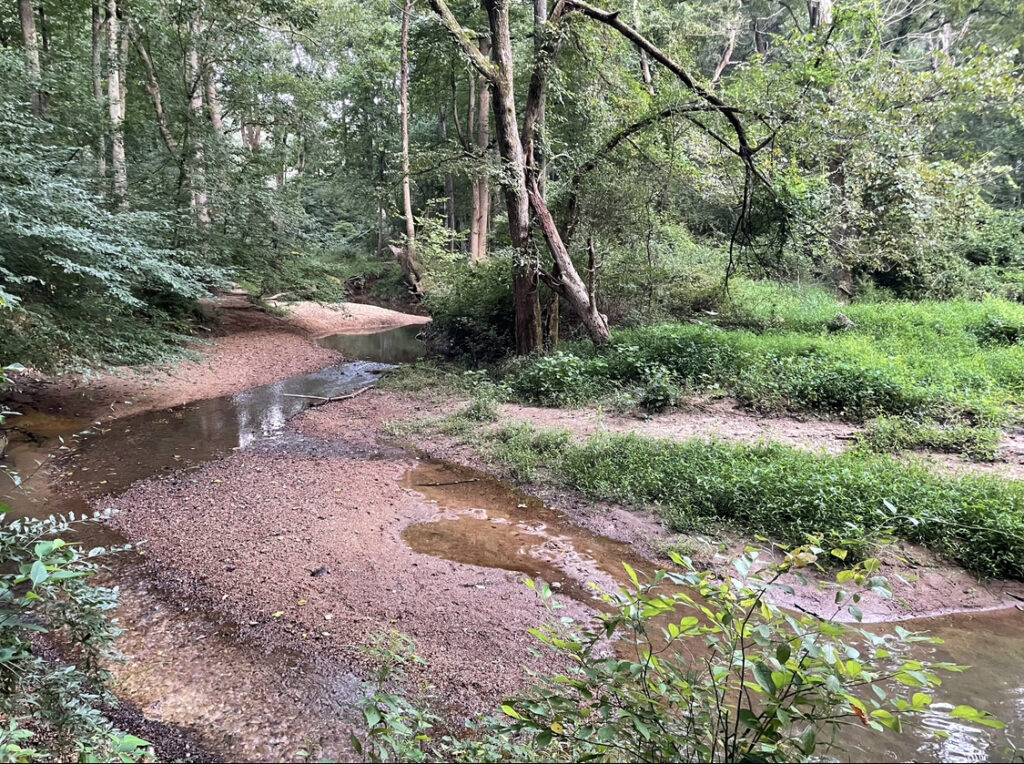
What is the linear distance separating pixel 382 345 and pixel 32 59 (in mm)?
10412

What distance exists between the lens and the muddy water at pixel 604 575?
2734mm

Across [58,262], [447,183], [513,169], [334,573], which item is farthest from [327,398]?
[447,183]

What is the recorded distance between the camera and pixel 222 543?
5016mm

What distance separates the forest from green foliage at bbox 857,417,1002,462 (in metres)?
0.04

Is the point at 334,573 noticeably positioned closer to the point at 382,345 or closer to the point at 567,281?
the point at 567,281

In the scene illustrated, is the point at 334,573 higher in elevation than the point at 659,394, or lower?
lower

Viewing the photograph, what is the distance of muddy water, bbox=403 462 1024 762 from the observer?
273 cm

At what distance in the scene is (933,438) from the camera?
617 cm

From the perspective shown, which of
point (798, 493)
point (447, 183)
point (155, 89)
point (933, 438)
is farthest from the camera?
point (447, 183)

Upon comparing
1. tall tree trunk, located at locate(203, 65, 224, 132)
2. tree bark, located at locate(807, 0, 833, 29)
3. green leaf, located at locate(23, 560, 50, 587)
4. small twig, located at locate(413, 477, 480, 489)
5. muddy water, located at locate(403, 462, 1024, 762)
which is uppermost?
tree bark, located at locate(807, 0, 833, 29)

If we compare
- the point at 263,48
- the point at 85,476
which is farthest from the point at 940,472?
the point at 263,48

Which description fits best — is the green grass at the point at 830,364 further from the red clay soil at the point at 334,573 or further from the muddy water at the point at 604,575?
the red clay soil at the point at 334,573

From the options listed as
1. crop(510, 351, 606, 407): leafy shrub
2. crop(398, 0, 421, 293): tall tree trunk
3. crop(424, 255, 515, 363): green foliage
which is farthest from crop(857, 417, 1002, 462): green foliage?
crop(398, 0, 421, 293): tall tree trunk

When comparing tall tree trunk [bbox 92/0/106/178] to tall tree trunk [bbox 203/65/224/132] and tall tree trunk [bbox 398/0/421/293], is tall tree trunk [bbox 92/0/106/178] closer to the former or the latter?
tall tree trunk [bbox 203/65/224/132]
